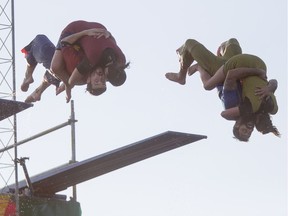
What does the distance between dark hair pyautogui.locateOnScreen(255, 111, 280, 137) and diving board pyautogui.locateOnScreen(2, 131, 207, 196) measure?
139 centimetres

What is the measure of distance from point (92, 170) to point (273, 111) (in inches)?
125

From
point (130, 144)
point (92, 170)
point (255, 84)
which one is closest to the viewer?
point (255, 84)

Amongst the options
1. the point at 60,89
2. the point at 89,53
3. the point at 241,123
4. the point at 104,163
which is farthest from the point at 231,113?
the point at 104,163

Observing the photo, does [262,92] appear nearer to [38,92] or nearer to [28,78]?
[38,92]

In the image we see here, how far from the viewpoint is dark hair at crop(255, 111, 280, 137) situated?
27.0 feet

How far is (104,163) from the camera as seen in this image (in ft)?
34.8

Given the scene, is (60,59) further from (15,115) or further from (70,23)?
(15,115)

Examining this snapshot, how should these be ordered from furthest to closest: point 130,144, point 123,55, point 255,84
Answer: point 130,144, point 123,55, point 255,84

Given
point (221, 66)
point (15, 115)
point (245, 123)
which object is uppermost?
point (15, 115)

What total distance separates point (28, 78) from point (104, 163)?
1.50 m

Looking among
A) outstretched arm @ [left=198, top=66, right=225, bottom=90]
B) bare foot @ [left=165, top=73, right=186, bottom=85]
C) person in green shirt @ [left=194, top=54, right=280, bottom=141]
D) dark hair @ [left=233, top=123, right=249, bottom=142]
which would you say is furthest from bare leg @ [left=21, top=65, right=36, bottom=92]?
dark hair @ [left=233, top=123, right=249, bottom=142]

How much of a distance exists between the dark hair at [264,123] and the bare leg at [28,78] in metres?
2.56

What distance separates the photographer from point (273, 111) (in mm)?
8250

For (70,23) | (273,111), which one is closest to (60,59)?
(70,23)
